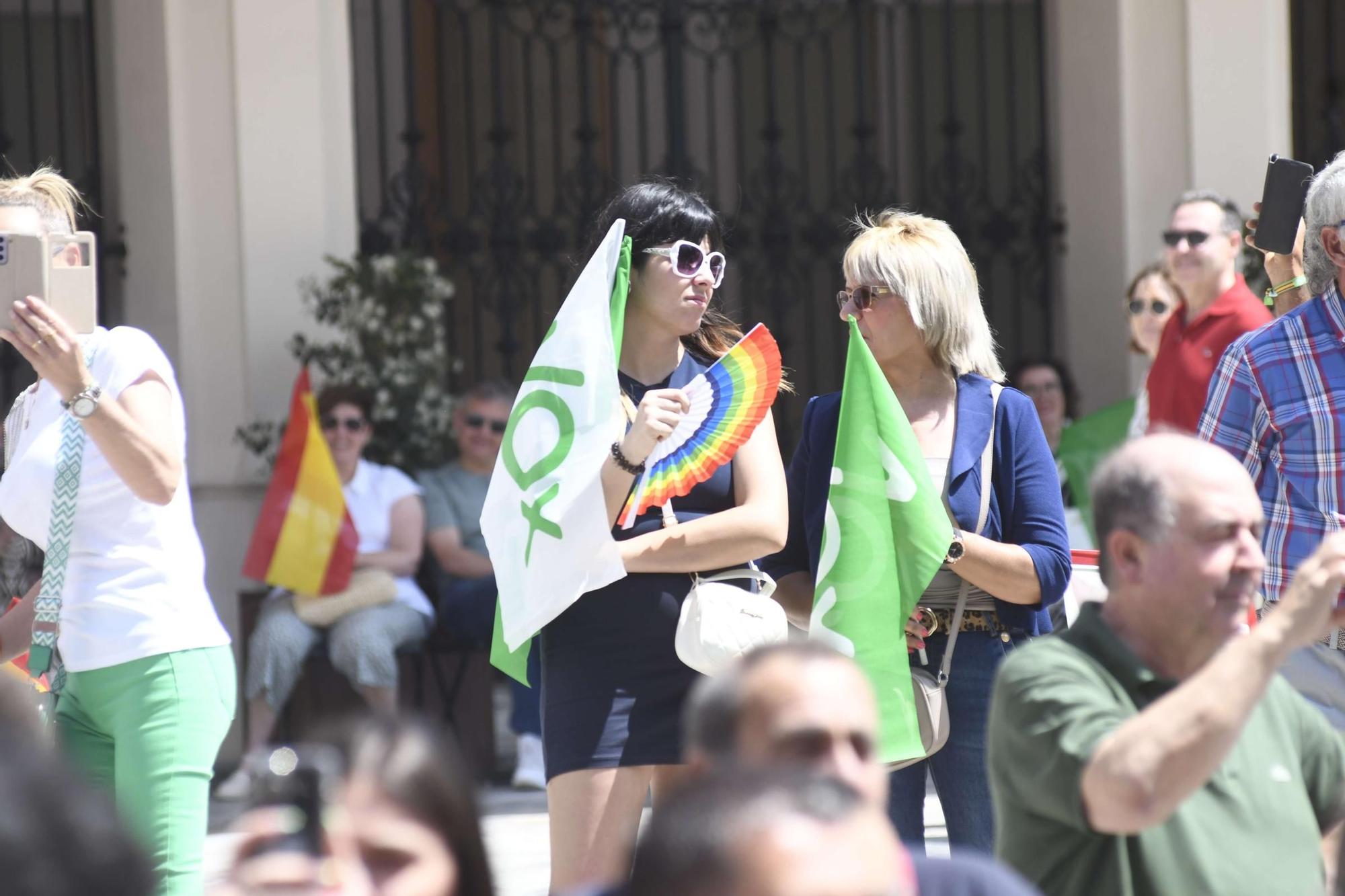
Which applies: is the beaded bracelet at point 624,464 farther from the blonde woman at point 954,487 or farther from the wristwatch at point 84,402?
the wristwatch at point 84,402

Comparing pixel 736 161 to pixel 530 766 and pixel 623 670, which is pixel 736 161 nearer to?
pixel 530 766

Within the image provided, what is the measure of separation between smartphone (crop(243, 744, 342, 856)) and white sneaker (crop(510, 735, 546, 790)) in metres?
5.37

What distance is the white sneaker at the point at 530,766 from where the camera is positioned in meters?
7.29

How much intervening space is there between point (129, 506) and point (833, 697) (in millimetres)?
1735

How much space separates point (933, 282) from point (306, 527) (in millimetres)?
4027

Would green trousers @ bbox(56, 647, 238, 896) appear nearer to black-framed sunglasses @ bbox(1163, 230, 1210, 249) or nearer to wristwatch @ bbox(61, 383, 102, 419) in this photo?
wristwatch @ bbox(61, 383, 102, 419)

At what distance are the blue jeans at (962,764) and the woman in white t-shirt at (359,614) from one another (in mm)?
3631

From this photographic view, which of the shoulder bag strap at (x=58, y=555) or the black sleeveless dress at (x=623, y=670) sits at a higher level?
the shoulder bag strap at (x=58, y=555)

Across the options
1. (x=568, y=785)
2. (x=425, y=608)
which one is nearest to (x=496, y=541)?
(x=568, y=785)

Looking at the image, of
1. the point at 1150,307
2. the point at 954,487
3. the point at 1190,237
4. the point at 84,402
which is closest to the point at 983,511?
the point at 954,487

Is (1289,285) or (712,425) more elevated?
(1289,285)

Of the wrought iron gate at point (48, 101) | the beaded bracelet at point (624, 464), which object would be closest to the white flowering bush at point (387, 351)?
the wrought iron gate at point (48, 101)

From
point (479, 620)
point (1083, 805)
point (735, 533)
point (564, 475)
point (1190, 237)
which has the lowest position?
point (479, 620)

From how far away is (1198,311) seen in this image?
5832 millimetres
